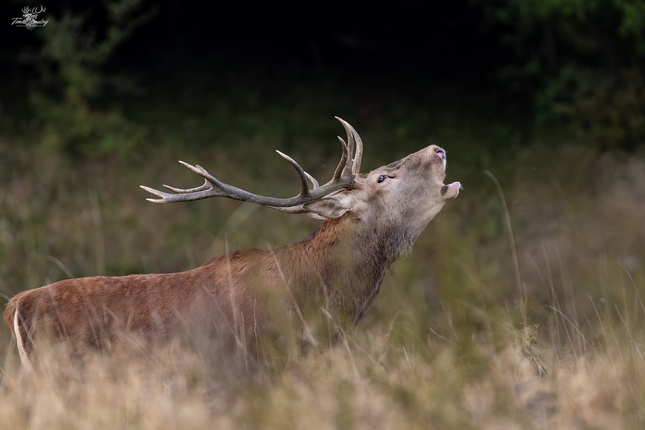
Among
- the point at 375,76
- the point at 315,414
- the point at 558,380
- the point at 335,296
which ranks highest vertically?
the point at 315,414

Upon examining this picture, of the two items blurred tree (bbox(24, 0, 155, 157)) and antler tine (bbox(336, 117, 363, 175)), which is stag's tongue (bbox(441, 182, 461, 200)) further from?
blurred tree (bbox(24, 0, 155, 157))

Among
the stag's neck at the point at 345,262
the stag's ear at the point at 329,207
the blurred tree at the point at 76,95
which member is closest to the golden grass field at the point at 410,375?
the stag's neck at the point at 345,262

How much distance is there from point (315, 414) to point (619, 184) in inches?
348

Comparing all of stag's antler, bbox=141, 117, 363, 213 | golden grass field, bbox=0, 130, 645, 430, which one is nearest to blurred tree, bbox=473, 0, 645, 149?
golden grass field, bbox=0, 130, 645, 430

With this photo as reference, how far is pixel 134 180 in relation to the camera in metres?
10.8

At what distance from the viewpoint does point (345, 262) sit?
4.41 metres

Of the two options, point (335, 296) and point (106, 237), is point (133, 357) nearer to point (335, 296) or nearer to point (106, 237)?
point (335, 296)

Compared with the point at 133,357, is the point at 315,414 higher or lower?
higher

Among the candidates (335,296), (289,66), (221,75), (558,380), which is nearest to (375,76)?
(289,66)

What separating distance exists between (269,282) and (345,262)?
1.62 ft

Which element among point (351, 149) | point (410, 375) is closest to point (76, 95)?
point (351, 149)

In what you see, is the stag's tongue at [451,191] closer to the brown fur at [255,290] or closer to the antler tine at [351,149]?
the brown fur at [255,290]

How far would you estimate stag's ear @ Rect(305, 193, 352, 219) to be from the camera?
4.52m

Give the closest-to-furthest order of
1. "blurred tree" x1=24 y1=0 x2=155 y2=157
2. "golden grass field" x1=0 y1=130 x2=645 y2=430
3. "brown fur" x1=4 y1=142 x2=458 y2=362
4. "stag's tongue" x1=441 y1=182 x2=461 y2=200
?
"golden grass field" x1=0 y1=130 x2=645 y2=430, "brown fur" x1=4 y1=142 x2=458 y2=362, "stag's tongue" x1=441 y1=182 x2=461 y2=200, "blurred tree" x1=24 y1=0 x2=155 y2=157
